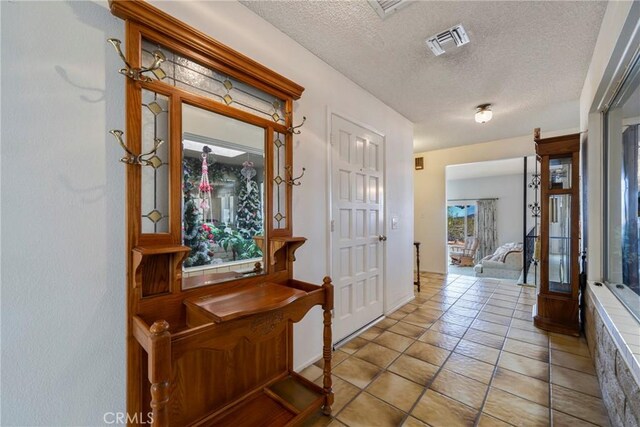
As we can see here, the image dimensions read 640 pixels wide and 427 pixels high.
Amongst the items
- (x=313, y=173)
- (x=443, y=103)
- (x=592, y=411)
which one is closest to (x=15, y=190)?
(x=313, y=173)

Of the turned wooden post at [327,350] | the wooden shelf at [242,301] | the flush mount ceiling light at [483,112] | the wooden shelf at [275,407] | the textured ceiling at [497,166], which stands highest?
the flush mount ceiling light at [483,112]

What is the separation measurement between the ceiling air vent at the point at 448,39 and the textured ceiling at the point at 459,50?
4 centimetres

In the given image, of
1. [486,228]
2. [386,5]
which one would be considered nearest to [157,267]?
[386,5]

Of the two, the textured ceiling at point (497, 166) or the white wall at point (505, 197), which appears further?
the white wall at point (505, 197)

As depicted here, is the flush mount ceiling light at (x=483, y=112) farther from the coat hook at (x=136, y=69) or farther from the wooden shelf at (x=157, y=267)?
the wooden shelf at (x=157, y=267)

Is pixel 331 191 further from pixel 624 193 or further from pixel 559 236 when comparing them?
pixel 559 236

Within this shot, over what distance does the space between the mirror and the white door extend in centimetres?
85

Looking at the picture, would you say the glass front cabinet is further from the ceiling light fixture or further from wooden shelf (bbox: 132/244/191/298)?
wooden shelf (bbox: 132/244/191/298)

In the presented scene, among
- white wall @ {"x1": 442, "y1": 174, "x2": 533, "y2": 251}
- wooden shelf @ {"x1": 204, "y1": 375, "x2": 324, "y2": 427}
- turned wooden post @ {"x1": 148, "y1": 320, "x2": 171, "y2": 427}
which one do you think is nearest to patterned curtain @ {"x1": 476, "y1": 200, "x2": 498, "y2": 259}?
white wall @ {"x1": 442, "y1": 174, "x2": 533, "y2": 251}

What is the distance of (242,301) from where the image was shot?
1.35m

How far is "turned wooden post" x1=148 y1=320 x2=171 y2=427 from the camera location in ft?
3.00

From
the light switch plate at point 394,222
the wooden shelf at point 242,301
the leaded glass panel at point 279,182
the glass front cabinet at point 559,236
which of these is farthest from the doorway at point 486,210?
the wooden shelf at point 242,301

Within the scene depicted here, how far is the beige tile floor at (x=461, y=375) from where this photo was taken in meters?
1.56

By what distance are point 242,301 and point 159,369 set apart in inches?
18.5
